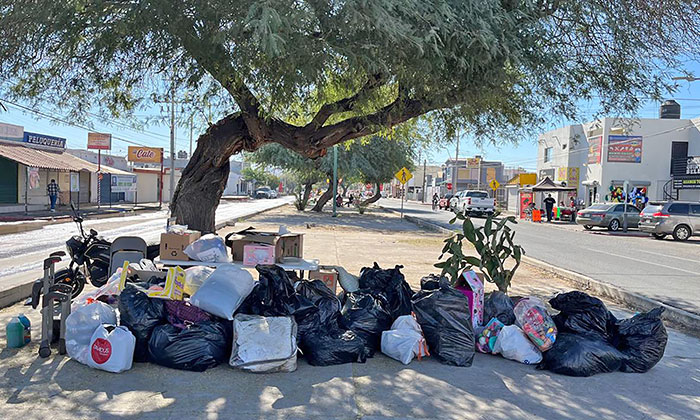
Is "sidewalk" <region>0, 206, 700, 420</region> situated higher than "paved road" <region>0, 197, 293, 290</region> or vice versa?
"sidewalk" <region>0, 206, 700, 420</region>

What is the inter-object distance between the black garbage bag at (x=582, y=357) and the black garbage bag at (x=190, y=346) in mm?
2994

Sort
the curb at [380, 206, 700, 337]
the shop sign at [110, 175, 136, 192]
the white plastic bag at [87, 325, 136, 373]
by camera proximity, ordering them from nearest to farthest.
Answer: the white plastic bag at [87, 325, 136, 373] → the curb at [380, 206, 700, 337] → the shop sign at [110, 175, 136, 192]

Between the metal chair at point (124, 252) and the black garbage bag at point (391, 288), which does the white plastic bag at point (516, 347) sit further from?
the metal chair at point (124, 252)

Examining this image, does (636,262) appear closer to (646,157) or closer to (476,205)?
(476,205)

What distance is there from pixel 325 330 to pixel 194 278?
164 centimetres

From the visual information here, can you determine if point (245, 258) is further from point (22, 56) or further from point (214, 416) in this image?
point (22, 56)

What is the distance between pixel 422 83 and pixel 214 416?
4.97 m

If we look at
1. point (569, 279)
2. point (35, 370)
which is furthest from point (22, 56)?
point (569, 279)

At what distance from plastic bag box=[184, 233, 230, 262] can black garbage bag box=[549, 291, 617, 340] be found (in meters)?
3.99

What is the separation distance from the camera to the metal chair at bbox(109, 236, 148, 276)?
7113 millimetres

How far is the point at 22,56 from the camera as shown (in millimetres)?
7324

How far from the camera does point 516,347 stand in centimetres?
519

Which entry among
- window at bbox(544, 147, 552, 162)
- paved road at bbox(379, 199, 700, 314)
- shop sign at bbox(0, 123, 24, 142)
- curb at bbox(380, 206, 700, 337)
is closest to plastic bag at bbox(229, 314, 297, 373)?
curb at bbox(380, 206, 700, 337)

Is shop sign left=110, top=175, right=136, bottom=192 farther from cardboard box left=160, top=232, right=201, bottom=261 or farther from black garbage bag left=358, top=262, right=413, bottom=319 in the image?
black garbage bag left=358, top=262, right=413, bottom=319
